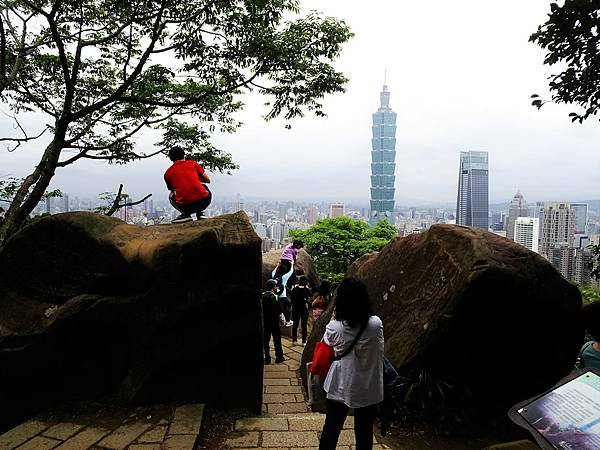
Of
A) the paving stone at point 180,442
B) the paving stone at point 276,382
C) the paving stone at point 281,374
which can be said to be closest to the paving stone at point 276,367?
the paving stone at point 281,374

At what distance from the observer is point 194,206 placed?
6.08 m

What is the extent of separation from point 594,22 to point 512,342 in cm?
395

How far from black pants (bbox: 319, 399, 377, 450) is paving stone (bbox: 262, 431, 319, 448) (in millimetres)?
868

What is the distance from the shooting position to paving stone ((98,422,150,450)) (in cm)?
389

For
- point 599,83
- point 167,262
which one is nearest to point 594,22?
point 599,83

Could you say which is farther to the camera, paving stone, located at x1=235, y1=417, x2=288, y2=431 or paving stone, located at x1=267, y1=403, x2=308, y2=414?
paving stone, located at x1=267, y1=403, x2=308, y2=414

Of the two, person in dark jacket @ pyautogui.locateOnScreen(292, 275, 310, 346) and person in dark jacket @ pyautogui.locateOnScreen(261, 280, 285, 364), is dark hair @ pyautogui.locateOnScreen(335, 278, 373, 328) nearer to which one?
person in dark jacket @ pyautogui.locateOnScreen(261, 280, 285, 364)

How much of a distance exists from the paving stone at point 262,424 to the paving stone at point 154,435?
2.32 feet

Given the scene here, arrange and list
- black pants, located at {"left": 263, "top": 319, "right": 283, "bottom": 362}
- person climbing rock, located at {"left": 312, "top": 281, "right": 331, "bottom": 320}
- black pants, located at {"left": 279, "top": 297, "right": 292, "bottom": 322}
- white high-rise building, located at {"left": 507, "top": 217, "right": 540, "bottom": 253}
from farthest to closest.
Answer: white high-rise building, located at {"left": 507, "top": 217, "right": 540, "bottom": 253}
black pants, located at {"left": 279, "top": 297, "right": 292, "bottom": 322}
person climbing rock, located at {"left": 312, "top": 281, "right": 331, "bottom": 320}
black pants, located at {"left": 263, "top": 319, "right": 283, "bottom": 362}

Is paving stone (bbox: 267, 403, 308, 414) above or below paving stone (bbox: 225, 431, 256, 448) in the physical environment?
below

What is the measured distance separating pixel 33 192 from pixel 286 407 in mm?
6081

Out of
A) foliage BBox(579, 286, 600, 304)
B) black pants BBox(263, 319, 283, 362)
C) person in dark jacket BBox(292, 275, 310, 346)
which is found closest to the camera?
black pants BBox(263, 319, 283, 362)

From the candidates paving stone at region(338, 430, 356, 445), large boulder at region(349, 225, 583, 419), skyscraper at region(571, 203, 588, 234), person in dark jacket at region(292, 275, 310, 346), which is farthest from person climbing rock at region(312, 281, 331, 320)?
skyscraper at region(571, 203, 588, 234)

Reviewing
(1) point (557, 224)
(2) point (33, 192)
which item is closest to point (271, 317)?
(2) point (33, 192)
